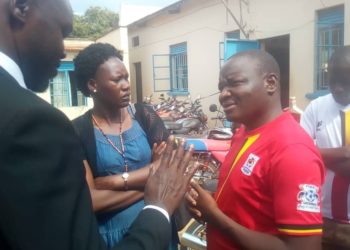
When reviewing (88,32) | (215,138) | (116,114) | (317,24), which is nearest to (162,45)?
(317,24)

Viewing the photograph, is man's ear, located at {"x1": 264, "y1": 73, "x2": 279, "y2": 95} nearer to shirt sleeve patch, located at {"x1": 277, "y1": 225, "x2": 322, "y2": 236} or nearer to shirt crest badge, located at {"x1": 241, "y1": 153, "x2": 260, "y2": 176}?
shirt crest badge, located at {"x1": 241, "y1": 153, "x2": 260, "y2": 176}

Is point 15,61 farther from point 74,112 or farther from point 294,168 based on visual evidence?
point 74,112

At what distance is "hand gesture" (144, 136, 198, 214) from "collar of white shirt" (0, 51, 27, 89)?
55 centimetres

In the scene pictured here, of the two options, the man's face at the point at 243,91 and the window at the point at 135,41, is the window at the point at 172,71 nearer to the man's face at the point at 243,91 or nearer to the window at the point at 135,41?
the window at the point at 135,41

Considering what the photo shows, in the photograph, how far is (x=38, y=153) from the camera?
2.83 feet

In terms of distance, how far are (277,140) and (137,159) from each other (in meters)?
0.94

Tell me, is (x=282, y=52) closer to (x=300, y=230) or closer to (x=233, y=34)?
(x=233, y=34)

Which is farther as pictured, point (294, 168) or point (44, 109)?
point (294, 168)

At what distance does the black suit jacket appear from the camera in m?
0.83

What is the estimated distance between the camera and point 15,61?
1003 mm

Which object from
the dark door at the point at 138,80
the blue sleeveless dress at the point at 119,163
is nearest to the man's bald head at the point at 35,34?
the blue sleeveless dress at the point at 119,163

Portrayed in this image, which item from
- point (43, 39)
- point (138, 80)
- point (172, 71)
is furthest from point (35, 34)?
point (138, 80)

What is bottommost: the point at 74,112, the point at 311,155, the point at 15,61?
the point at 74,112

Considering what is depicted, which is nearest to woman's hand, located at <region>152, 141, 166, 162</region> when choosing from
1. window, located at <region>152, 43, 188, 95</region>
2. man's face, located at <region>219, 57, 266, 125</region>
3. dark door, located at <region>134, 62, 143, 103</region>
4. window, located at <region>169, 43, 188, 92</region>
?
man's face, located at <region>219, 57, 266, 125</region>
